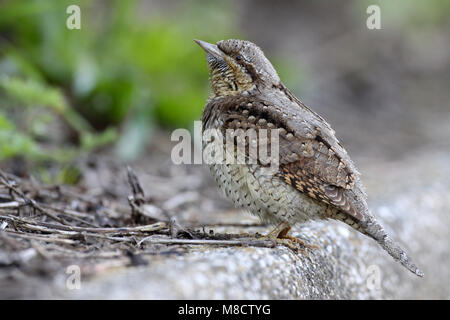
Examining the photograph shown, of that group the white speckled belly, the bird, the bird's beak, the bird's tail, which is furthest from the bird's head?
the bird's tail

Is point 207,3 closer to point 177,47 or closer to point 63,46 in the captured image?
point 177,47

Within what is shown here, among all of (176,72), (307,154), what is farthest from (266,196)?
(176,72)

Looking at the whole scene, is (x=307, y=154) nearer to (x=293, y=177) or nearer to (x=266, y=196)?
(x=293, y=177)

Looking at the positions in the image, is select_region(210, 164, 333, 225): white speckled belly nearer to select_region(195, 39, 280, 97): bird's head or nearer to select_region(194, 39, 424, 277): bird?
select_region(194, 39, 424, 277): bird

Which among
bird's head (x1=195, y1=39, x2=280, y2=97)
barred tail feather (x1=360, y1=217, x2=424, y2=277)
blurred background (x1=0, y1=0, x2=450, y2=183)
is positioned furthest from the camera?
blurred background (x1=0, y1=0, x2=450, y2=183)

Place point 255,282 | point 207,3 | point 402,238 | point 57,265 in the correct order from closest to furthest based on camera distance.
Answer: point 57,265 < point 255,282 < point 402,238 < point 207,3

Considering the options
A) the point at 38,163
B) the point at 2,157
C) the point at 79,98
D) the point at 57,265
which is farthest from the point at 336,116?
the point at 57,265
